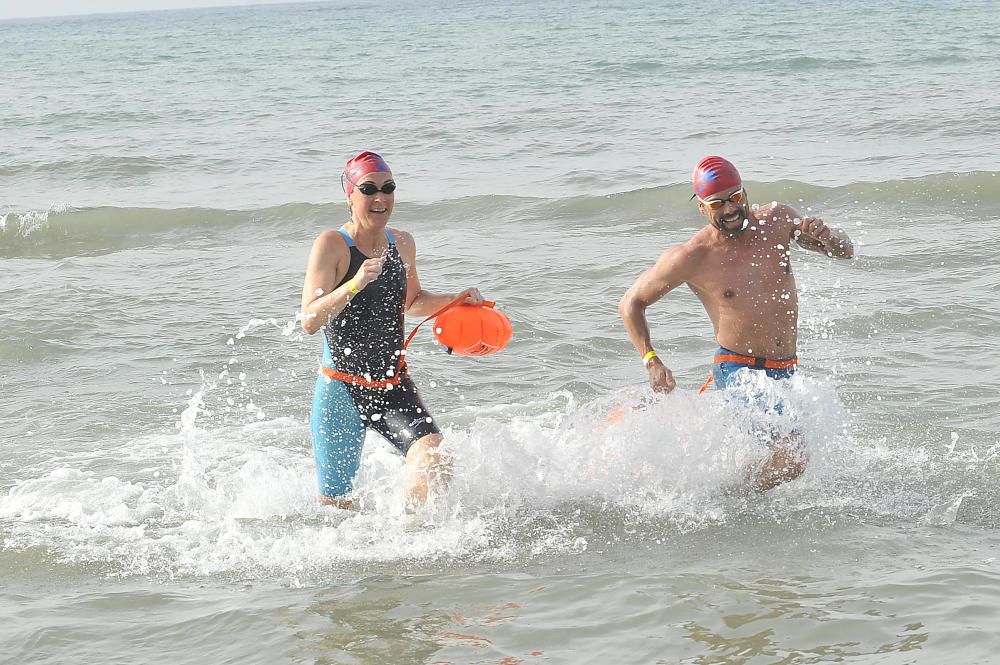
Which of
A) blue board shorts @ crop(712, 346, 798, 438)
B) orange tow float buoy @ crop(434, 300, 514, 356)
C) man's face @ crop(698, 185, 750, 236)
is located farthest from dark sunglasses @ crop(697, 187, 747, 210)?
orange tow float buoy @ crop(434, 300, 514, 356)

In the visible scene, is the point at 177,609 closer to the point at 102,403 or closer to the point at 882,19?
the point at 102,403

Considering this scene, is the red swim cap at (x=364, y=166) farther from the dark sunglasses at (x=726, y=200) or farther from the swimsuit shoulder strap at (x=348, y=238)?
the dark sunglasses at (x=726, y=200)

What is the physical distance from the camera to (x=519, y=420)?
7988mm

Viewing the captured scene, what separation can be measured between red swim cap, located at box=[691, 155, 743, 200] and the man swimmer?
157mm

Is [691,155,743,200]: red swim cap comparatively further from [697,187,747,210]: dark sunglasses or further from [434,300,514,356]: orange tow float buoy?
[434,300,514,356]: orange tow float buoy

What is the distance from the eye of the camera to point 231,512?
258 inches

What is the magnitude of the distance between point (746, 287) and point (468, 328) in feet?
4.88

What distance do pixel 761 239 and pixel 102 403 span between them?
194 inches

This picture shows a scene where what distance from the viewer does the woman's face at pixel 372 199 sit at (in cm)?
557

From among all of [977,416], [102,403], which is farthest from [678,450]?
[102,403]

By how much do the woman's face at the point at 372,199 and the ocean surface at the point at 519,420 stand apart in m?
1.27

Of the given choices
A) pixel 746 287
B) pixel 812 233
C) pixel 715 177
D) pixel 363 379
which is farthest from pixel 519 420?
pixel 812 233

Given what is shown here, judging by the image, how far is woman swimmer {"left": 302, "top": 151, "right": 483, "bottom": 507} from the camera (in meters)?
5.59

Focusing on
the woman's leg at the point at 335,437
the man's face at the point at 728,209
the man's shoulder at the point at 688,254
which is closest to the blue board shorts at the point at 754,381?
the man's shoulder at the point at 688,254
